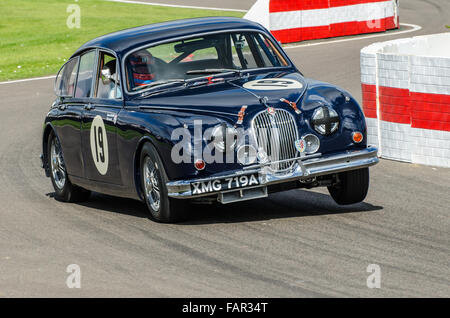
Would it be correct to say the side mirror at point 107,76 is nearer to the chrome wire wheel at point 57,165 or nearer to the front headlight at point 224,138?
the chrome wire wheel at point 57,165

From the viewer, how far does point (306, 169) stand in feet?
27.3

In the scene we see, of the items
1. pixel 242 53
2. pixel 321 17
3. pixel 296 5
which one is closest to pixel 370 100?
pixel 242 53

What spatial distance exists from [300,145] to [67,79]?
341 centimetres

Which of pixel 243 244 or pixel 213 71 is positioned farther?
pixel 213 71

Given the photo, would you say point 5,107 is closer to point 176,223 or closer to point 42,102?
point 42,102

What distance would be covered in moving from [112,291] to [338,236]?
215cm

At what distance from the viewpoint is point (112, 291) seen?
6.46m

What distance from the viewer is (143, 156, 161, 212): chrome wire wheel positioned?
8.54 metres

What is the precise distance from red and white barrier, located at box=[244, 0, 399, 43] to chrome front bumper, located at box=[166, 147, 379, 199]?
640 inches

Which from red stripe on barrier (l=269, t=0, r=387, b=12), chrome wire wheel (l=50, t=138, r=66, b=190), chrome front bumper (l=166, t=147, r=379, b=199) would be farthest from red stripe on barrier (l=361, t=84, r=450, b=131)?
red stripe on barrier (l=269, t=0, r=387, b=12)

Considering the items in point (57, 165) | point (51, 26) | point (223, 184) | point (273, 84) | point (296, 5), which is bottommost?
point (51, 26)

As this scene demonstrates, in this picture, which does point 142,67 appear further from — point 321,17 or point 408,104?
point 321,17
